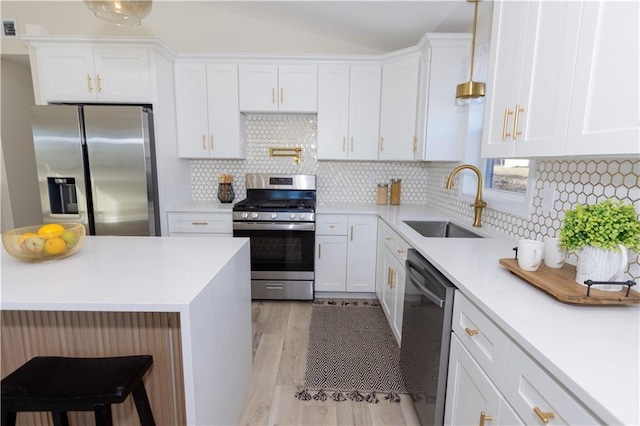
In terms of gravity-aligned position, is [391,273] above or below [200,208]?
below

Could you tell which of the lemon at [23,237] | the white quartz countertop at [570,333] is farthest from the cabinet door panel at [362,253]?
the lemon at [23,237]

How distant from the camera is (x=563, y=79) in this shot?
3.56ft

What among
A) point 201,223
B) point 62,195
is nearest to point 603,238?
point 201,223

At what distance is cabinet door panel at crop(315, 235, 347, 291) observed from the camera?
3.09m

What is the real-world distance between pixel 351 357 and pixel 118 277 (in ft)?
5.39

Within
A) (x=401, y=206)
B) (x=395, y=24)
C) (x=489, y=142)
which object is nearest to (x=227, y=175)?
(x=401, y=206)

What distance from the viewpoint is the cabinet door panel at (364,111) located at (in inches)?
122

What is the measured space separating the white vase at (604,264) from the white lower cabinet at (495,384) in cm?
38

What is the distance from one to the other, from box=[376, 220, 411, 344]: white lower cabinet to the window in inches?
26.1

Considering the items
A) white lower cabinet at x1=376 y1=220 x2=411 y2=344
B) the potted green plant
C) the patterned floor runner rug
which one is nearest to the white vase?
the potted green plant

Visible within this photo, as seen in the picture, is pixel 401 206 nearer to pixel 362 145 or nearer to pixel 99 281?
pixel 362 145

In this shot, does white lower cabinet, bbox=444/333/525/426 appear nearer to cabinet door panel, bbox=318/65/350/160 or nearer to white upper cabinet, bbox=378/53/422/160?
white upper cabinet, bbox=378/53/422/160

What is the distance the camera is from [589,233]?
1.02 m

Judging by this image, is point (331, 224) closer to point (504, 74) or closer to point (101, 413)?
point (504, 74)
